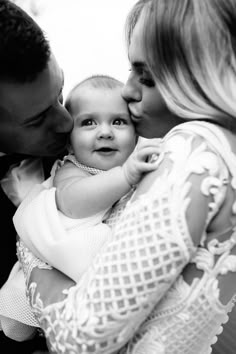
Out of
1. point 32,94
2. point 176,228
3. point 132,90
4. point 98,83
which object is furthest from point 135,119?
point 176,228

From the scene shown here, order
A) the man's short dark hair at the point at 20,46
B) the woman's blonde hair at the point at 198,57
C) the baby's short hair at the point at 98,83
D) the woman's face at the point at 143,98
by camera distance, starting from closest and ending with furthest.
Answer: the woman's blonde hair at the point at 198,57, the woman's face at the point at 143,98, the man's short dark hair at the point at 20,46, the baby's short hair at the point at 98,83

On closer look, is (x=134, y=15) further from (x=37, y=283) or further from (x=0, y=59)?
(x=37, y=283)

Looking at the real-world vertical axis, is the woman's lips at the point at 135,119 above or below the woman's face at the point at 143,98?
below

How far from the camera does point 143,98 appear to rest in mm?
1180

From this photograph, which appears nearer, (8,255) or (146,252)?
(146,252)

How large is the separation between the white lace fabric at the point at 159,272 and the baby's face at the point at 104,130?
342 millimetres

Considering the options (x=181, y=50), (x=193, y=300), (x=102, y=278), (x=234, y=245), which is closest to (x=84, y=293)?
(x=102, y=278)

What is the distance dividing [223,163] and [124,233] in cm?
24

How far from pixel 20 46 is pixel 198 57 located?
1.74ft

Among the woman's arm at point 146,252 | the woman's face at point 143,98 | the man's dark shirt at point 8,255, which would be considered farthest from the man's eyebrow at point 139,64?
the man's dark shirt at point 8,255

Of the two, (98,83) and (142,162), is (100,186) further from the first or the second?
(98,83)

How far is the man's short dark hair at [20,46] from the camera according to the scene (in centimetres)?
127

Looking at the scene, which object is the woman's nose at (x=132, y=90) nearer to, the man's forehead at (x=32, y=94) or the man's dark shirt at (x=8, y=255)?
the man's forehead at (x=32, y=94)

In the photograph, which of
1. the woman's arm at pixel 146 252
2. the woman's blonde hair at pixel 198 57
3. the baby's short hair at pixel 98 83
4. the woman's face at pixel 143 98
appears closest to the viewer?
the woman's arm at pixel 146 252
